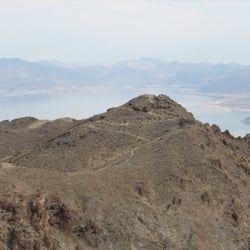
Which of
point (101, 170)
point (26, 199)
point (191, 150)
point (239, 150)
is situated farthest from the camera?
point (239, 150)

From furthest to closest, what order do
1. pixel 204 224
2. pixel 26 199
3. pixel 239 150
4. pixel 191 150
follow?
pixel 239 150
pixel 191 150
pixel 204 224
pixel 26 199

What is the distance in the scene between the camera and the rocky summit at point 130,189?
43.2m

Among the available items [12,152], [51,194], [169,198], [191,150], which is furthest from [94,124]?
[51,194]

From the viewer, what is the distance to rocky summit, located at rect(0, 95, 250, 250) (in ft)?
142

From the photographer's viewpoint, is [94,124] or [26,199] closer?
[26,199]

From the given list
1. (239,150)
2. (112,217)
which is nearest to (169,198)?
(112,217)

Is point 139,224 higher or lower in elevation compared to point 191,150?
lower

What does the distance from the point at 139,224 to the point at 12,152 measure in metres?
30.7

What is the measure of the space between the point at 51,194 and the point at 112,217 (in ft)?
15.0

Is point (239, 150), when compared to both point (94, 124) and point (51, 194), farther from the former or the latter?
point (51, 194)

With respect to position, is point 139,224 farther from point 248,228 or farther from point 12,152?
point 12,152

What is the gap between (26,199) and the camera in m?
43.4

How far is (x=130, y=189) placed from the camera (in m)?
49.2

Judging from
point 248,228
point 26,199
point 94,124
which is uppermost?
point 94,124
